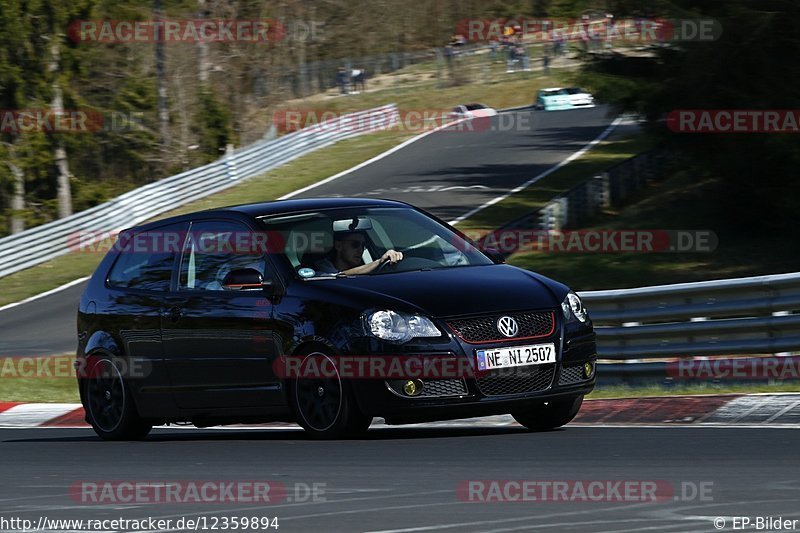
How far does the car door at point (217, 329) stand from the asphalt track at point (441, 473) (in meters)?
0.36

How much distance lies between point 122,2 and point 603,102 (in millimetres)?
34923

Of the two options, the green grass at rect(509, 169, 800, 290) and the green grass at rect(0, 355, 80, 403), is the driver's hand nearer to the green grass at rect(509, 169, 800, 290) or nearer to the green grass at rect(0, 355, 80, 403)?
the green grass at rect(0, 355, 80, 403)

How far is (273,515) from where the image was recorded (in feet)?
20.7

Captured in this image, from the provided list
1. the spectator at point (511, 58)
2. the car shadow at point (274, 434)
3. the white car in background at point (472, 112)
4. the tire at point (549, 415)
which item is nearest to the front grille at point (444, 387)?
the car shadow at point (274, 434)

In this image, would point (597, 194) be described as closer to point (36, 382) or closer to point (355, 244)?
point (36, 382)

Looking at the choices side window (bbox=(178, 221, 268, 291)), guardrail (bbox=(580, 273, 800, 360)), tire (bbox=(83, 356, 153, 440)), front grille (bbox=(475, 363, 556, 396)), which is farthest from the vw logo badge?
guardrail (bbox=(580, 273, 800, 360))

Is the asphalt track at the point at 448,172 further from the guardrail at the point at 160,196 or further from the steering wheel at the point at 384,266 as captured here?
the steering wheel at the point at 384,266

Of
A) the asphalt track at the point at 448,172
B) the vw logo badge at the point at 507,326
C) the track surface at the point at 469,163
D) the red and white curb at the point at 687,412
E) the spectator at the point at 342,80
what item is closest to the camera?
the vw logo badge at the point at 507,326

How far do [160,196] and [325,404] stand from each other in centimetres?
2881

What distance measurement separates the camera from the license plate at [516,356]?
27.9ft

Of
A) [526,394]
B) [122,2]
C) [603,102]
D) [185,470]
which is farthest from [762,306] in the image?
[122,2]

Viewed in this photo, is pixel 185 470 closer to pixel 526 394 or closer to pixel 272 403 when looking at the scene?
pixel 272 403

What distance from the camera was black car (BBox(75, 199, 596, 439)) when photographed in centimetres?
850

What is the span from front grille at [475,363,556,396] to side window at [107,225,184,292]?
2.72 metres
